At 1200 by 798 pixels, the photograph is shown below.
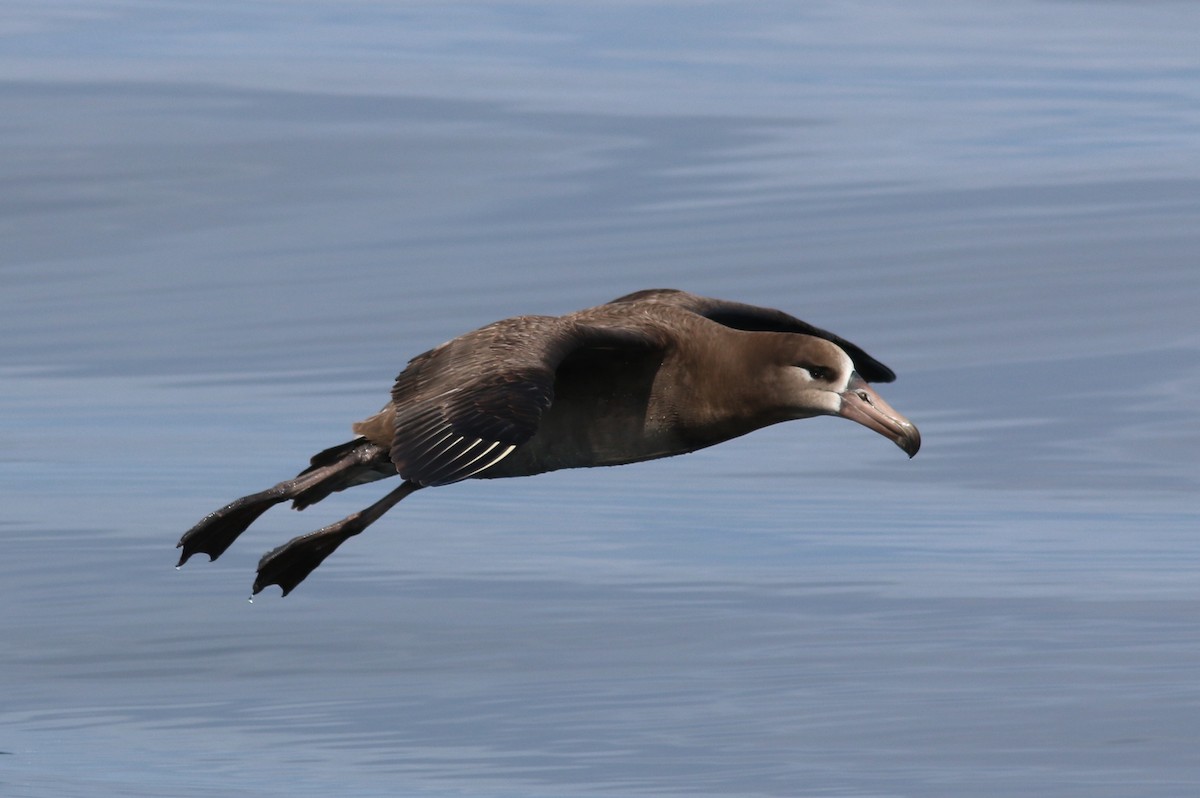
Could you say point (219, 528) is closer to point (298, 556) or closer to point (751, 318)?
point (298, 556)

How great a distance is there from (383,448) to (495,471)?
1.23 meters

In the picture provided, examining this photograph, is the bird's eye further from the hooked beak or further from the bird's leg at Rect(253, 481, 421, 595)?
the bird's leg at Rect(253, 481, 421, 595)

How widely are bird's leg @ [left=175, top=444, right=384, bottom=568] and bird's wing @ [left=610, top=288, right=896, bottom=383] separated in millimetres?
1626

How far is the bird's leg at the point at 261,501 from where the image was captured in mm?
15398

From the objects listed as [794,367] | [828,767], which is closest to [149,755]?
[828,767]

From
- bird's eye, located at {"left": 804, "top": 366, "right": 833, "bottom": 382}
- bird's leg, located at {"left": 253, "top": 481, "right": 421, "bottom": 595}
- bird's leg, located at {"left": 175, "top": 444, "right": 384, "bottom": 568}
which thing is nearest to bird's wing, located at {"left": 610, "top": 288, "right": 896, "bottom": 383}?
bird's eye, located at {"left": 804, "top": 366, "right": 833, "bottom": 382}

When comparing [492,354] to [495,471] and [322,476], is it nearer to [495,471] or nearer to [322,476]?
[495,471]

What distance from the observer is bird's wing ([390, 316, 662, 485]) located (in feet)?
44.1

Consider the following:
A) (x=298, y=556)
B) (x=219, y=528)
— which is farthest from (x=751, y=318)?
(x=219, y=528)

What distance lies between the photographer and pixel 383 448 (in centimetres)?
1523

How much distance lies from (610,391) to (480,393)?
131 centimetres

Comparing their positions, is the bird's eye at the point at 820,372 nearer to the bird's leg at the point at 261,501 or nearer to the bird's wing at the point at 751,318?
the bird's wing at the point at 751,318

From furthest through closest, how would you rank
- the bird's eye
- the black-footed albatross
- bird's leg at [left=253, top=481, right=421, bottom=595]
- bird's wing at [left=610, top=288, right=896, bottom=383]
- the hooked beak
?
bird's wing at [left=610, top=288, right=896, bottom=383]
bird's leg at [left=253, top=481, right=421, bottom=595]
the bird's eye
the hooked beak
the black-footed albatross

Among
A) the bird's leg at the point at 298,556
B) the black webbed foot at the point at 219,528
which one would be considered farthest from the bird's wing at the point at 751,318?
the black webbed foot at the point at 219,528
